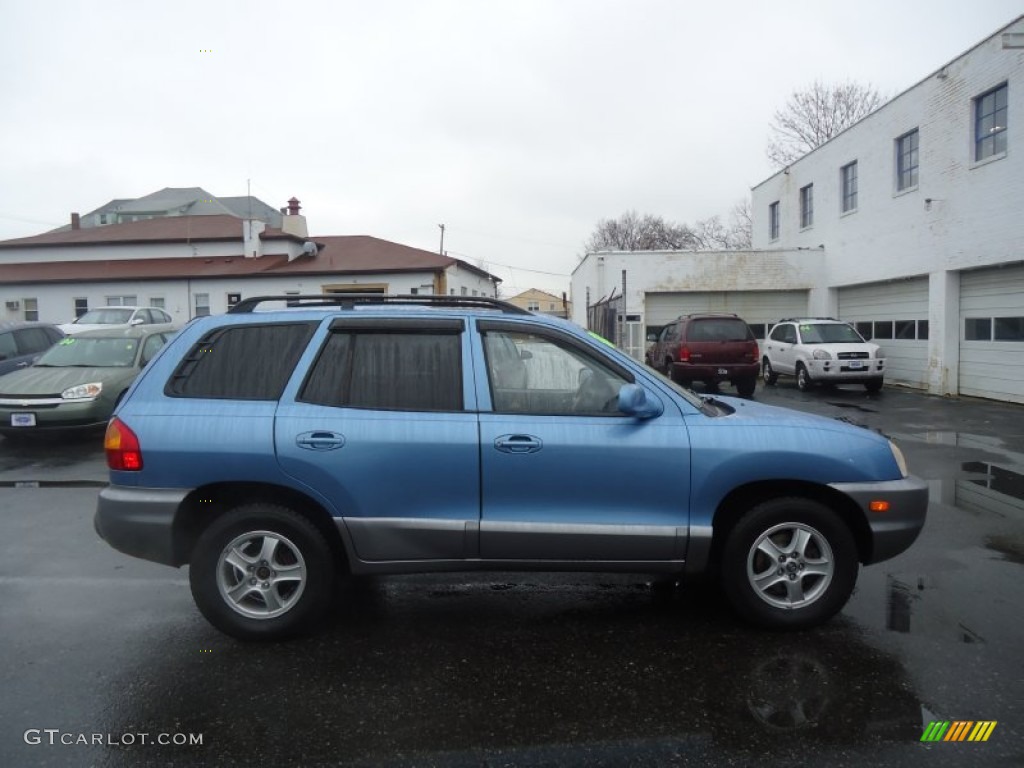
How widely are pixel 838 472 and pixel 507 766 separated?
7.48 ft

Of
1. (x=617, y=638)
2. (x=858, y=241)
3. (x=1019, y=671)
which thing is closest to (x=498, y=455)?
(x=617, y=638)

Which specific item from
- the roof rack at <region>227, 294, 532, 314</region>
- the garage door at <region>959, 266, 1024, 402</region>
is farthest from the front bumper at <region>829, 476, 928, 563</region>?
the garage door at <region>959, 266, 1024, 402</region>

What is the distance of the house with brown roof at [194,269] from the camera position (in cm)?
3103

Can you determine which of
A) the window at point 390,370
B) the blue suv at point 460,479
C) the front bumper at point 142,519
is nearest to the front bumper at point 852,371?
the blue suv at point 460,479

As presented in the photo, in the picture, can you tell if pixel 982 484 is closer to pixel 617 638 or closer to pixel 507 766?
pixel 617 638

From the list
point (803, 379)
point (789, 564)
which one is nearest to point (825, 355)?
point (803, 379)

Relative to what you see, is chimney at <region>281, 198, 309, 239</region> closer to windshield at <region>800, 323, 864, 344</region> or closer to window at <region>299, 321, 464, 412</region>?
A: windshield at <region>800, 323, 864, 344</region>

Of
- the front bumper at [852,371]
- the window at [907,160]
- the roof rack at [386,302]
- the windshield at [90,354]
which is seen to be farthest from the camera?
the window at [907,160]

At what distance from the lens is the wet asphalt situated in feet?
9.74

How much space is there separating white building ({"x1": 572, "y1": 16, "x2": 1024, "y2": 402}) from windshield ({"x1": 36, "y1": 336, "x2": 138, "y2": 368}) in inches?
584

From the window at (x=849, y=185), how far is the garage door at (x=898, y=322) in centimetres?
241

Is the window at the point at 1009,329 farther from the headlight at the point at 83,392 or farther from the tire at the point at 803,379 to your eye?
the headlight at the point at 83,392

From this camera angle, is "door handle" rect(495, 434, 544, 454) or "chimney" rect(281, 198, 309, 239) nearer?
"door handle" rect(495, 434, 544, 454)

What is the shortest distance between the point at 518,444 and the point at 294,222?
112 feet
